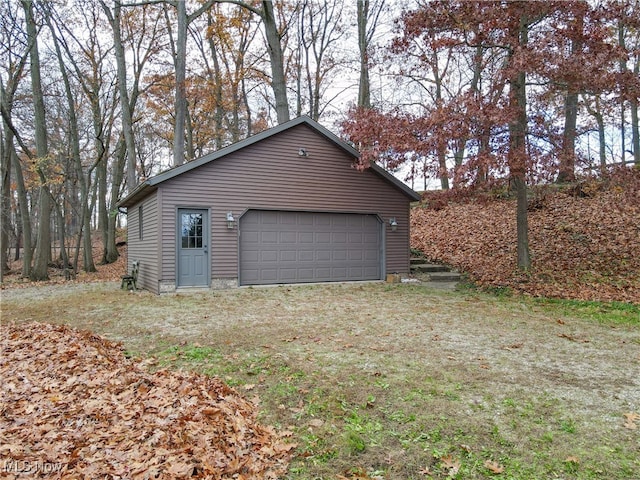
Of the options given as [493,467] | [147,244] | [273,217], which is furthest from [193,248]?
[493,467]

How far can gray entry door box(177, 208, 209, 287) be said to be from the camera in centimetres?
1005

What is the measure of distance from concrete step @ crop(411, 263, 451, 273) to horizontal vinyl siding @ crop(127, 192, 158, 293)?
7473 mm

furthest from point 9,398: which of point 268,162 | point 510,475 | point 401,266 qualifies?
point 401,266

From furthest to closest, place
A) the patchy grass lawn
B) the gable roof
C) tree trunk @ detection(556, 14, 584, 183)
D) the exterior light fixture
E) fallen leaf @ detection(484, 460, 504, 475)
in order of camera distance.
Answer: the exterior light fixture < the gable roof < tree trunk @ detection(556, 14, 584, 183) < the patchy grass lawn < fallen leaf @ detection(484, 460, 504, 475)

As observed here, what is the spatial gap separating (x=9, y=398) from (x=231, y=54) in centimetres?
2019

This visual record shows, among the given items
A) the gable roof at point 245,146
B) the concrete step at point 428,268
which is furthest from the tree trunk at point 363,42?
the concrete step at point 428,268

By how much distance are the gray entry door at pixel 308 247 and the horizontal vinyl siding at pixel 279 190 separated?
28 centimetres

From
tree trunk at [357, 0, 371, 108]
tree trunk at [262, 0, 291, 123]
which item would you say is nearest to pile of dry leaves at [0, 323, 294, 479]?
tree trunk at [262, 0, 291, 123]

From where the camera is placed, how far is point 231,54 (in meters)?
20.8

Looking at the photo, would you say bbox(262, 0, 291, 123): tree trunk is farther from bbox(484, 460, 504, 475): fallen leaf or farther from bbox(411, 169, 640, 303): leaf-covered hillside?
bbox(484, 460, 504, 475): fallen leaf

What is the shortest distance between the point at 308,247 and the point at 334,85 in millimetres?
12815

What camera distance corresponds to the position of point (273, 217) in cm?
1105

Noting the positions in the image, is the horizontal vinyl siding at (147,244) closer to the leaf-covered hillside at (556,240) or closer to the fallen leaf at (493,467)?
the leaf-covered hillside at (556,240)

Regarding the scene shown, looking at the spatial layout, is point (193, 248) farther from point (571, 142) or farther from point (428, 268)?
point (571, 142)
